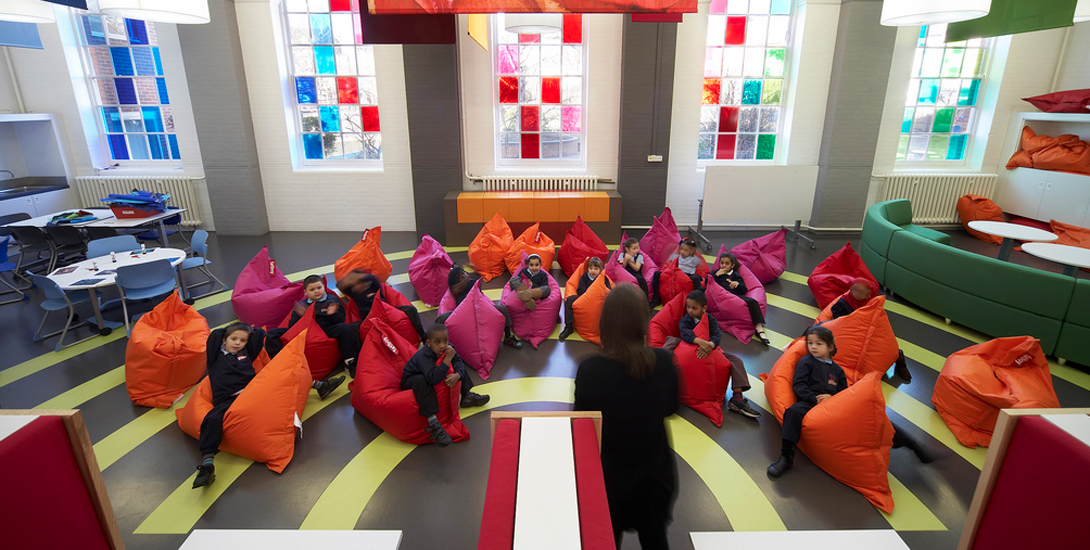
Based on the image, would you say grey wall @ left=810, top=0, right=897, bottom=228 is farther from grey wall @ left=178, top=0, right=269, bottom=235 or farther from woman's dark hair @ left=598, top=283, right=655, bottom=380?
grey wall @ left=178, top=0, right=269, bottom=235

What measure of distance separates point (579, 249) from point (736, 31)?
482cm

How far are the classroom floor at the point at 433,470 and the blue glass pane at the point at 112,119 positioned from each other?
5.76 metres

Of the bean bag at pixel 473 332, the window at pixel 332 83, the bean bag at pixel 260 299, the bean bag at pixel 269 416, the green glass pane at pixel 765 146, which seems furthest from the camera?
the green glass pane at pixel 765 146

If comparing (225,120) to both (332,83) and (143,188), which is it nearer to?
(332,83)

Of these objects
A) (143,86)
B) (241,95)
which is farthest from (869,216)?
(143,86)

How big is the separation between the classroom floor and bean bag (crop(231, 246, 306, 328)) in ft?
3.50

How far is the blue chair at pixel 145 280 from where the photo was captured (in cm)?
496

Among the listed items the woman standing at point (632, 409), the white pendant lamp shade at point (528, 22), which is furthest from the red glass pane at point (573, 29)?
the woman standing at point (632, 409)

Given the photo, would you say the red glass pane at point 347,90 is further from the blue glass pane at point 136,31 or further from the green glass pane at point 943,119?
the green glass pane at point 943,119

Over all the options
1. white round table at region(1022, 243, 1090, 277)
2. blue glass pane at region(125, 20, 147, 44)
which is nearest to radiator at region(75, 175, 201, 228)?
blue glass pane at region(125, 20, 147, 44)

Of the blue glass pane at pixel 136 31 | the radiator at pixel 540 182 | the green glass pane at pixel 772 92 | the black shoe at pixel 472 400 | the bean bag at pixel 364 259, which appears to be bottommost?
the black shoe at pixel 472 400

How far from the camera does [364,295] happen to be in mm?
4777

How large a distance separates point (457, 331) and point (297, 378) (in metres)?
1.33

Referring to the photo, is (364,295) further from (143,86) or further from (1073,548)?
(143,86)
